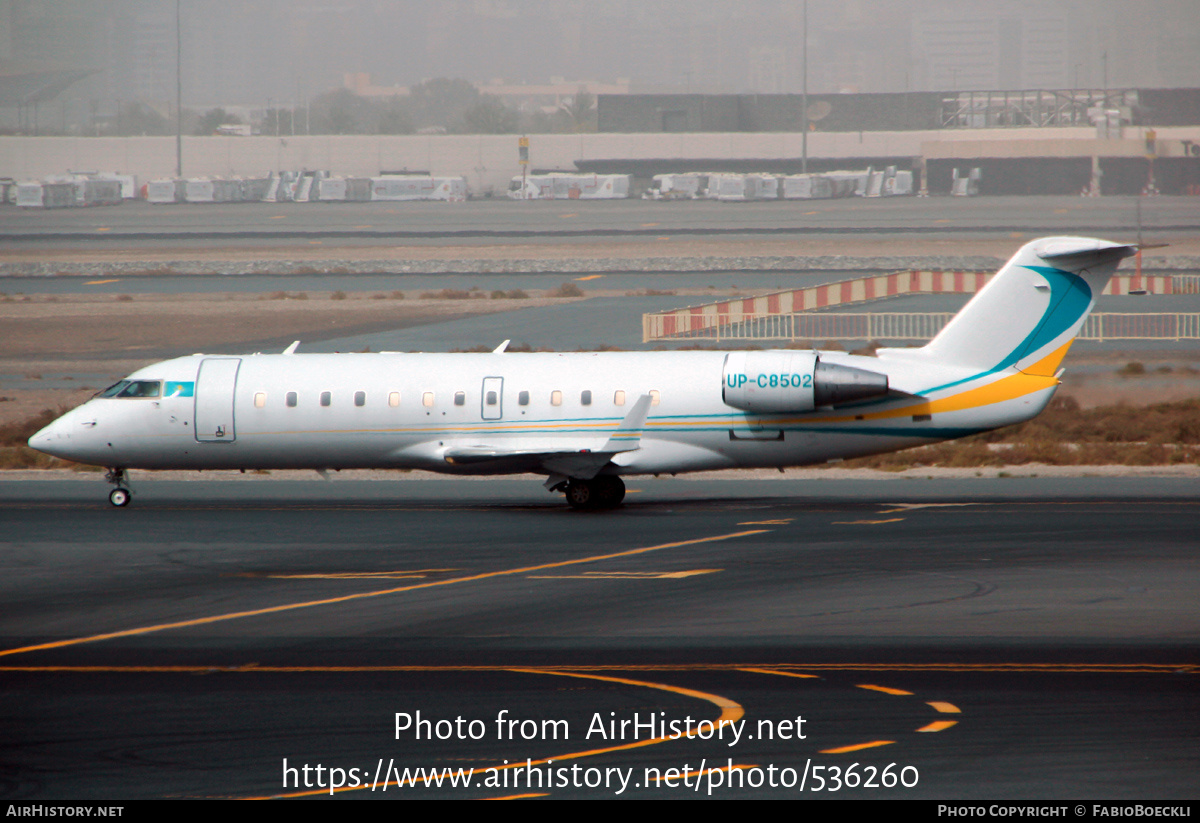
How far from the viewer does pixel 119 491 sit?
2884cm

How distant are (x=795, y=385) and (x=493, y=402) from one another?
6.10 m

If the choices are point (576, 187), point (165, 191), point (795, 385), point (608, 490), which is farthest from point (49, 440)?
point (165, 191)

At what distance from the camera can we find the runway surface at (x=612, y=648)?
11.9 metres

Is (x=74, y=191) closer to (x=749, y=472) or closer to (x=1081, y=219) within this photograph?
(x=1081, y=219)

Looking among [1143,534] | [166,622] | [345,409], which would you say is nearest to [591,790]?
[166,622]

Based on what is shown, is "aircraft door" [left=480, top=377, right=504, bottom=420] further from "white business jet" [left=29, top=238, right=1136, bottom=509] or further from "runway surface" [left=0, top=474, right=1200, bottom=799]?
"runway surface" [left=0, top=474, right=1200, bottom=799]

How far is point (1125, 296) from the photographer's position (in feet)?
213

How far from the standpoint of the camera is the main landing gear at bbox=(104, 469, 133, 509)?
28.7m

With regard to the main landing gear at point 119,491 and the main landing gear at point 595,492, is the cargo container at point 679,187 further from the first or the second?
the main landing gear at point 595,492

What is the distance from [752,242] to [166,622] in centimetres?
10047

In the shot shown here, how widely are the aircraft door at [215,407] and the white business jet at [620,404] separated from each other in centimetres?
4

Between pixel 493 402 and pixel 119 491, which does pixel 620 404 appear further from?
pixel 119 491

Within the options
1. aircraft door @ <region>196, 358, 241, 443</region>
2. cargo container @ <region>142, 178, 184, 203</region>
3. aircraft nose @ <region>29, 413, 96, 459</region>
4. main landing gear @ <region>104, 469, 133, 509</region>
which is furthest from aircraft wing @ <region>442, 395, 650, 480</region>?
cargo container @ <region>142, 178, 184, 203</region>

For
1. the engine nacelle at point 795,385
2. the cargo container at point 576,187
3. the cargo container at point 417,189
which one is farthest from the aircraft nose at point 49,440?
the cargo container at point 417,189
